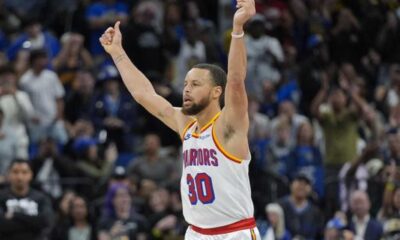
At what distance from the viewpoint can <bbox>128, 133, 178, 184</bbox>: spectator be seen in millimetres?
17219

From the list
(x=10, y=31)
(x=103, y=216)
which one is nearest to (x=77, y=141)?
(x=103, y=216)

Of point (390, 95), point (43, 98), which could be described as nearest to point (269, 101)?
point (390, 95)

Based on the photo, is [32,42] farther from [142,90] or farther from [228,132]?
[228,132]

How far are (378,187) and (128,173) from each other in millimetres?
3577

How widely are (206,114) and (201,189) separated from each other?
0.62 metres

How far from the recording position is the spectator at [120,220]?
49.8 ft

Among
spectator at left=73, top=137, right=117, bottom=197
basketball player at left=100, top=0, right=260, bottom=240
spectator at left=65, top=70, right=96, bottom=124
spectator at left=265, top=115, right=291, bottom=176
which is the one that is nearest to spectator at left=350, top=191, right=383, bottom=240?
spectator at left=265, top=115, right=291, bottom=176

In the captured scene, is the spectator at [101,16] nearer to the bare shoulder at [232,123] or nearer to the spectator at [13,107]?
the spectator at [13,107]

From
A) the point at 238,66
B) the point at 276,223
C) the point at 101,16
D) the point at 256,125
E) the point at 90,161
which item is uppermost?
the point at 101,16

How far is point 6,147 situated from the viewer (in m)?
16.7

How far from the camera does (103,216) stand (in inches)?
621

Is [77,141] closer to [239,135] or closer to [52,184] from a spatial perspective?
[52,184]

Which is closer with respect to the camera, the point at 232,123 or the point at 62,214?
the point at 232,123

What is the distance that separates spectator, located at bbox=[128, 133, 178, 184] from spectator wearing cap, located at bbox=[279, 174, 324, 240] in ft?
6.40
